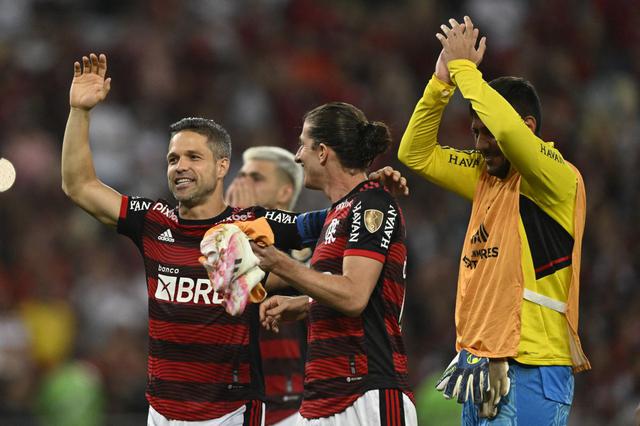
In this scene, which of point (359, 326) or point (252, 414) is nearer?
point (359, 326)

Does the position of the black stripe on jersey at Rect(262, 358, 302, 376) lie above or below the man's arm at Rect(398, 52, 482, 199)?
below

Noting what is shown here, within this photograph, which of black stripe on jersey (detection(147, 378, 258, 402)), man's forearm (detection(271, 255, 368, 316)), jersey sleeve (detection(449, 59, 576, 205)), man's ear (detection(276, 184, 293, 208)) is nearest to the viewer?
man's forearm (detection(271, 255, 368, 316))

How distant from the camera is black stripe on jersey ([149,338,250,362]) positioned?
515 centimetres

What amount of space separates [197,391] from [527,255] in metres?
1.64

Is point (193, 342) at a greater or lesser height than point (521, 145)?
lesser

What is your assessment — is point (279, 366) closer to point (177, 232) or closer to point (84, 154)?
point (177, 232)

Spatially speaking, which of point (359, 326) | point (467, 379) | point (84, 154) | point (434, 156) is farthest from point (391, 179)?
point (84, 154)

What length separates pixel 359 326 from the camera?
15.3 feet

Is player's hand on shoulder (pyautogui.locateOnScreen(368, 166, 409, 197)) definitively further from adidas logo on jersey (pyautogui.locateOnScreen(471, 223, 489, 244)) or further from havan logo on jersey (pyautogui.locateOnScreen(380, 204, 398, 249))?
adidas logo on jersey (pyautogui.locateOnScreen(471, 223, 489, 244))

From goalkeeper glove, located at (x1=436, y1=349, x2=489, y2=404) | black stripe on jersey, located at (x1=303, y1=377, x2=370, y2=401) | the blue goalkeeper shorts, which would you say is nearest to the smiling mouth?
black stripe on jersey, located at (x1=303, y1=377, x2=370, y2=401)

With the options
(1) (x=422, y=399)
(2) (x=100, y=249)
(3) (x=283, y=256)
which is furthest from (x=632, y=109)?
(3) (x=283, y=256)

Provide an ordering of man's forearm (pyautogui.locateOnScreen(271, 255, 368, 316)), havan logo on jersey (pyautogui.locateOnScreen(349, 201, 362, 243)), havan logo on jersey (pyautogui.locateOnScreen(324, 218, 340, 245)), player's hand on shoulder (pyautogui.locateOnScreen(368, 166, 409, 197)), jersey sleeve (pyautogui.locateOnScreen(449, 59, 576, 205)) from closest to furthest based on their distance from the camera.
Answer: man's forearm (pyautogui.locateOnScreen(271, 255, 368, 316)) < jersey sleeve (pyautogui.locateOnScreen(449, 59, 576, 205)) < havan logo on jersey (pyautogui.locateOnScreen(349, 201, 362, 243)) < havan logo on jersey (pyautogui.locateOnScreen(324, 218, 340, 245)) < player's hand on shoulder (pyautogui.locateOnScreen(368, 166, 409, 197))

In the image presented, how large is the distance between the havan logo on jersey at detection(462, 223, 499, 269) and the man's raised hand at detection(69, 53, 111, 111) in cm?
185

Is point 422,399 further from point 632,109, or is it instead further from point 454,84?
point 632,109
